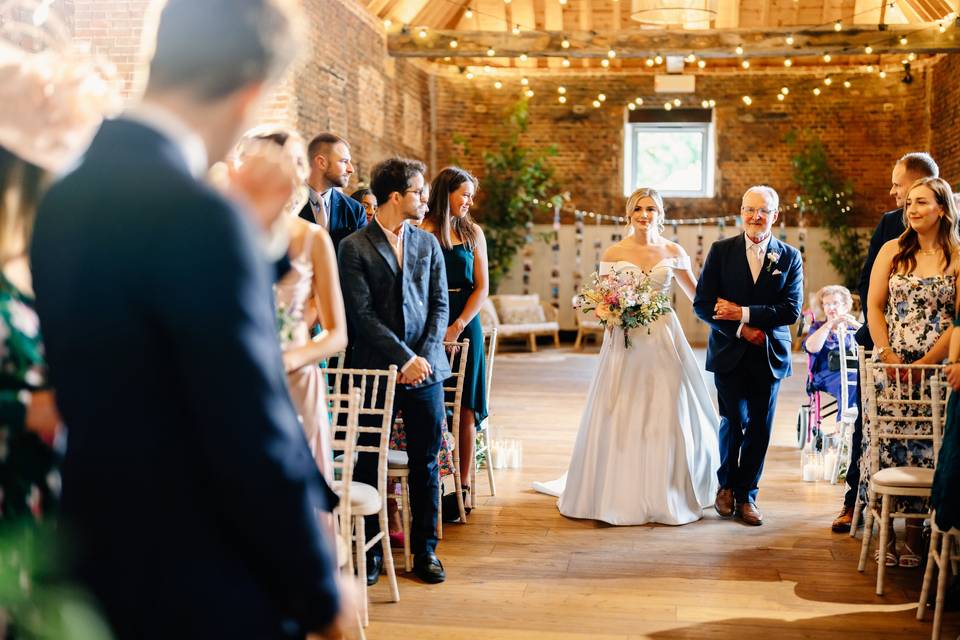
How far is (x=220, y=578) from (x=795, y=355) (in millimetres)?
13388

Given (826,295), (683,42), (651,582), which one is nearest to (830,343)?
(826,295)

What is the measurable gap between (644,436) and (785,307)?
3.25 feet

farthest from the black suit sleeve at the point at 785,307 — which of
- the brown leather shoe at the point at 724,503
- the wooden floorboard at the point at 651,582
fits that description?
the wooden floorboard at the point at 651,582

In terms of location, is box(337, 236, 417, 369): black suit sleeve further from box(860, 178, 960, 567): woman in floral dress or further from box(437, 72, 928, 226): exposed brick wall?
box(437, 72, 928, 226): exposed brick wall

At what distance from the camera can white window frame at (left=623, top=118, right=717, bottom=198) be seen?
15.1m

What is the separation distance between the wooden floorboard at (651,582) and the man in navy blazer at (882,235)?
147 millimetres

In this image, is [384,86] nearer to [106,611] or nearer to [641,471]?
[641,471]

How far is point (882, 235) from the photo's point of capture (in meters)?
4.68

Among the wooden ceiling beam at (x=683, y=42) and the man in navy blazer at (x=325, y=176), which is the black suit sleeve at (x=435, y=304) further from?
the wooden ceiling beam at (x=683, y=42)

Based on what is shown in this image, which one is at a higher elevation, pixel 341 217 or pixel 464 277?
pixel 341 217

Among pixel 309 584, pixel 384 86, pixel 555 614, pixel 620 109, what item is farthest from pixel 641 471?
pixel 620 109

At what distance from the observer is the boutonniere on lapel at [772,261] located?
484 centimetres

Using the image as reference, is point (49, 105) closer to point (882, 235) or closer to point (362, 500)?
point (362, 500)

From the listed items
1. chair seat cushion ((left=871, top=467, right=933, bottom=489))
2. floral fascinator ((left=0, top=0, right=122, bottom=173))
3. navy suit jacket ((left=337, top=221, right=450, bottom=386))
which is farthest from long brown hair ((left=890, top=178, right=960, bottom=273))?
floral fascinator ((left=0, top=0, right=122, bottom=173))
